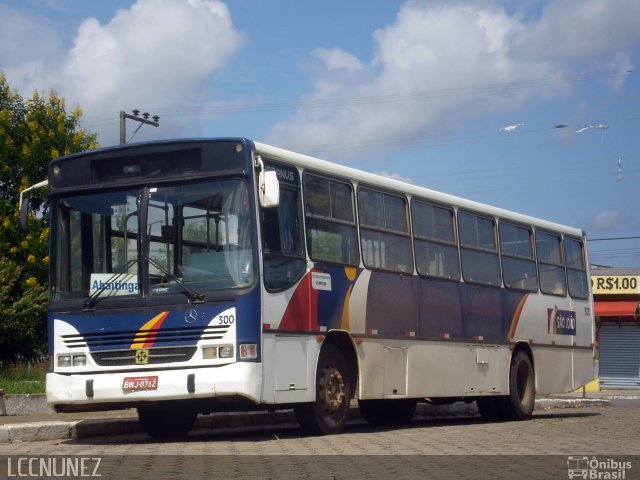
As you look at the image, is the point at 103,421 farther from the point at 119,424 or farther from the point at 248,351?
the point at 248,351

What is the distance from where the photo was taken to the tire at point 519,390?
727 inches

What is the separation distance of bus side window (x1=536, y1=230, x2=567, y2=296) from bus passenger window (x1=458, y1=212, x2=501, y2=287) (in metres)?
1.79

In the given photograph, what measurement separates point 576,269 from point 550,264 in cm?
120

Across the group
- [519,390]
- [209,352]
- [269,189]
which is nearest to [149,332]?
[209,352]

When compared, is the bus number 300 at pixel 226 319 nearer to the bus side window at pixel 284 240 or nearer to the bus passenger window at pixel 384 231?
the bus side window at pixel 284 240

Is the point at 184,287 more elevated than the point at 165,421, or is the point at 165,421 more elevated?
the point at 184,287

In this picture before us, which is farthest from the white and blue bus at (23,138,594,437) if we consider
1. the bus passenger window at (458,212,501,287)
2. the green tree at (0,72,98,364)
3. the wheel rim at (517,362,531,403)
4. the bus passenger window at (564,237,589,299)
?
the green tree at (0,72,98,364)

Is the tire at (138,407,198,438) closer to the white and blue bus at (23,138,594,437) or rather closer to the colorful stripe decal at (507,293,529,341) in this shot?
the white and blue bus at (23,138,594,437)

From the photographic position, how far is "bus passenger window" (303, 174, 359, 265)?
44.5ft

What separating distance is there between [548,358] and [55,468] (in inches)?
464

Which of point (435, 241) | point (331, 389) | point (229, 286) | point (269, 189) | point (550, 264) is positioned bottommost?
point (331, 389)

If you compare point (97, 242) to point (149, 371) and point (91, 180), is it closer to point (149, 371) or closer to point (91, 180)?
point (91, 180)

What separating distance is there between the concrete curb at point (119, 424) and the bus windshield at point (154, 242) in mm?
1719

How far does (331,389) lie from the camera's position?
536 inches
